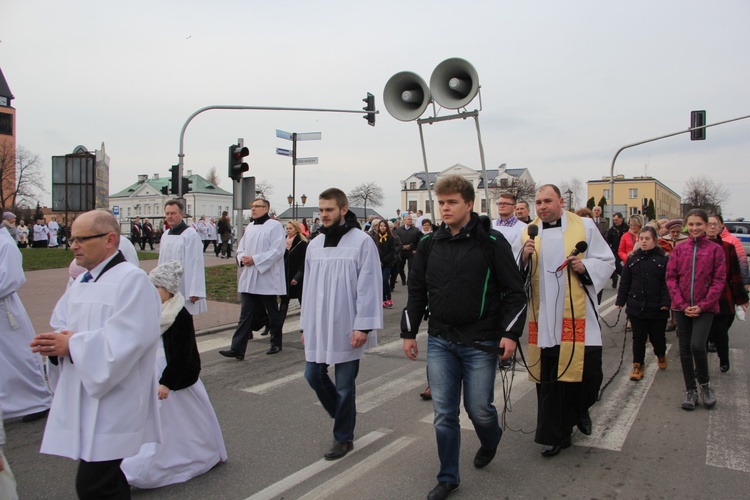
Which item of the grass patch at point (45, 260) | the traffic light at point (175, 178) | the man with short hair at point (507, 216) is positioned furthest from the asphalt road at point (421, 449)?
the grass patch at point (45, 260)

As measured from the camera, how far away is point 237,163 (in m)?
12.7

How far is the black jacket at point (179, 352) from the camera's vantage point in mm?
3787

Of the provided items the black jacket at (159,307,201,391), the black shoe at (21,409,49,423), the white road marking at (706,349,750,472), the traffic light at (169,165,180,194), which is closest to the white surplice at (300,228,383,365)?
the black jacket at (159,307,201,391)

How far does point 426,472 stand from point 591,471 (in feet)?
3.81

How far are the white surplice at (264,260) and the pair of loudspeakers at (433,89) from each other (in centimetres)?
231

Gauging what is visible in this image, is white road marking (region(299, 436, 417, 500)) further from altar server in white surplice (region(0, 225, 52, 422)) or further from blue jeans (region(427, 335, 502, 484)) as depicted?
altar server in white surplice (region(0, 225, 52, 422))

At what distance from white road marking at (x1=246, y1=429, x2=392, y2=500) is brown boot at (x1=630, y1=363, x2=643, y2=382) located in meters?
3.39

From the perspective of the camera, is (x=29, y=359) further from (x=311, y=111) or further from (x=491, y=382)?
(x=311, y=111)

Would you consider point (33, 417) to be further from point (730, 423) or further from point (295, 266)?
point (730, 423)

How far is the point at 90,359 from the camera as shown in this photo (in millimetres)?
2621

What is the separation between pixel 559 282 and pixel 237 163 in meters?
9.66

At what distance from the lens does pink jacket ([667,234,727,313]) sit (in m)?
5.54

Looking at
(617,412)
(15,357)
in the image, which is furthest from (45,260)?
(617,412)

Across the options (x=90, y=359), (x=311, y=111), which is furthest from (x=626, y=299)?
(x=311, y=111)
